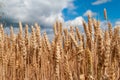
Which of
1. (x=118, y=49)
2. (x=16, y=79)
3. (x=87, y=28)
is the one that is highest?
(x=87, y=28)

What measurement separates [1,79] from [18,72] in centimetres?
41

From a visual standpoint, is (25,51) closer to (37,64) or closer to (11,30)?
(37,64)

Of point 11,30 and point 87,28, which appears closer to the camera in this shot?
point 87,28

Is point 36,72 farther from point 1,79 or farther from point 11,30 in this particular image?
point 11,30

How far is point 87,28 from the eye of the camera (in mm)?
2977

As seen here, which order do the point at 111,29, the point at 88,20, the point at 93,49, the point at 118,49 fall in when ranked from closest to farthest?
the point at 118,49 → the point at 93,49 → the point at 88,20 → the point at 111,29

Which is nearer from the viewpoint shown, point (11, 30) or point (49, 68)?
point (49, 68)

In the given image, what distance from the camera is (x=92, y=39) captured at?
2920 mm

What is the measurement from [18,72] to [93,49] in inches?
43.8

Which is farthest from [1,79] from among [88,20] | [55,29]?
[88,20]

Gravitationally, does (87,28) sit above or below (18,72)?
above

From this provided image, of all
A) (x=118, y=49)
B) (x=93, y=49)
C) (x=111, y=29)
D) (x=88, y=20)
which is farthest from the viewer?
(x=111, y=29)

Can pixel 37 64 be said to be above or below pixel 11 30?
below

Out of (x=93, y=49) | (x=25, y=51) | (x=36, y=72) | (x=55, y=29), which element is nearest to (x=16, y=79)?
(x=36, y=72)
